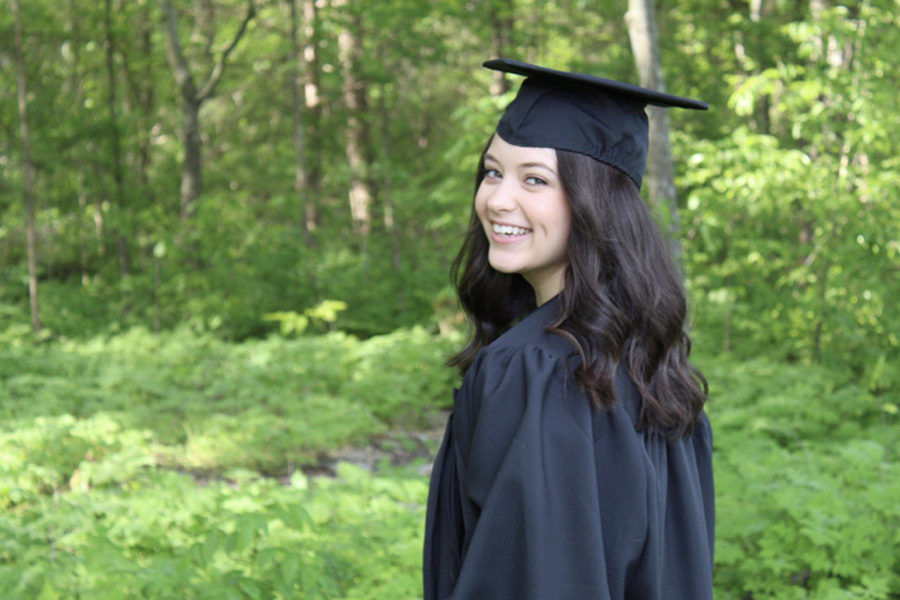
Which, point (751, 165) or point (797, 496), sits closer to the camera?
point (797, 496)

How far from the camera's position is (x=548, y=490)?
1.41 m

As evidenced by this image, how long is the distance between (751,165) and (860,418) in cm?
215

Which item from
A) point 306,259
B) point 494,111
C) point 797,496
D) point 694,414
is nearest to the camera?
point 694,414

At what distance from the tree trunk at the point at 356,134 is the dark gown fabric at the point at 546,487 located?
36.4 feet

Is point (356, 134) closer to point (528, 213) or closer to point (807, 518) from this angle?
point (807, 518)

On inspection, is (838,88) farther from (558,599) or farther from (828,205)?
(558,599)

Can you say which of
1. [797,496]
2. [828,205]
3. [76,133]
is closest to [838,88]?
[828,205]

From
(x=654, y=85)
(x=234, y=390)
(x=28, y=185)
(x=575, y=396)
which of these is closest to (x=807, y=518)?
(x=575, y=396)

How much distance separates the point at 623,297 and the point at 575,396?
294 millimetres

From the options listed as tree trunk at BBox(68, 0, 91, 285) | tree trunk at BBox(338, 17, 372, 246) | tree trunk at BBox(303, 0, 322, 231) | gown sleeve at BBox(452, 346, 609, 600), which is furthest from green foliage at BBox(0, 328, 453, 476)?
tree trunk at BBox(303, 0, 322, 231)

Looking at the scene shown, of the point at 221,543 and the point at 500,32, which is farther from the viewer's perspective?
the point at 500,32

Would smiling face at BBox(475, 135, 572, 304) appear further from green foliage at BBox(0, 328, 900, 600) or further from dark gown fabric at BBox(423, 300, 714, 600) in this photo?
green foliage at BBox(0, 328, 900, 600)

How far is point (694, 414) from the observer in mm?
1748

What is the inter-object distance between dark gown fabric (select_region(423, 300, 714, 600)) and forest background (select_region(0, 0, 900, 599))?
5.28ft
